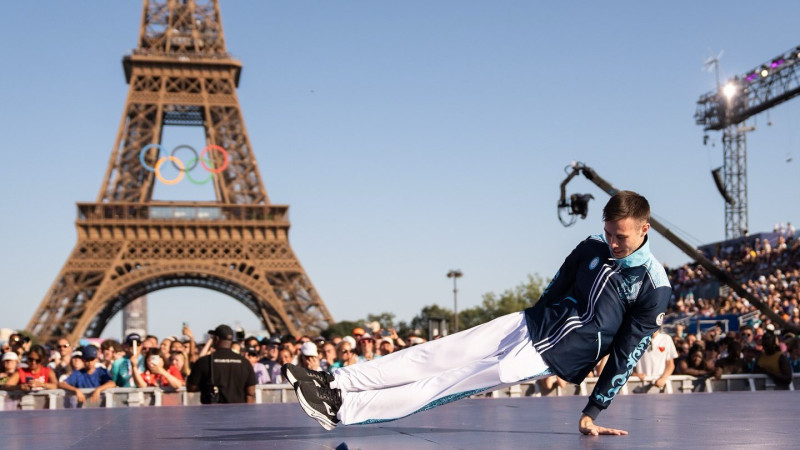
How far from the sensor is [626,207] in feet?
15.5

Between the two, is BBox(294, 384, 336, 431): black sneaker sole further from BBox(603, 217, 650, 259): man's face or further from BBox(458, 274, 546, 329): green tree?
BBox(458, 274, 546, 329): green tree

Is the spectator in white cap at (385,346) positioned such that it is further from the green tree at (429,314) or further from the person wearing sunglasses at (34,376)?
the green tree at (429,314)

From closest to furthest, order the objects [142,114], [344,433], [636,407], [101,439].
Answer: [101,439], [344,433], [636,407], [142,114]

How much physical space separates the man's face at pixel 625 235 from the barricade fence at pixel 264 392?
6733mm

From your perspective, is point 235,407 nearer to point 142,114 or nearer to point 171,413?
point 171,413

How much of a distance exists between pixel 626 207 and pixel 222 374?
609cm

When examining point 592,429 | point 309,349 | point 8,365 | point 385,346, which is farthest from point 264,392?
point 592,429

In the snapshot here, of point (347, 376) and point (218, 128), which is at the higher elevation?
point (218, 128)

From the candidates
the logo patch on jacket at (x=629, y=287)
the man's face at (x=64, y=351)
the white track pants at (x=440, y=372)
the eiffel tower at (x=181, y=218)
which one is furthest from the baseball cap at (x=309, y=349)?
the eiffel tower at (x=181, y=218)

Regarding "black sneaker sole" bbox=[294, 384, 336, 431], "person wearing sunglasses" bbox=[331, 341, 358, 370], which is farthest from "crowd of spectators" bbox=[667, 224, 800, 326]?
"black sneaker sole" bbox=[294, 384, 336, 431]

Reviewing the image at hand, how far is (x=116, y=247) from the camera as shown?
145ft

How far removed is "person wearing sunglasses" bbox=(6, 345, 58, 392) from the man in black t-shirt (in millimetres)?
2321

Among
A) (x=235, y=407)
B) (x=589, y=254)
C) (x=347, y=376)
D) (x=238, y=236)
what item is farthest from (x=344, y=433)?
(x=238, y=236)

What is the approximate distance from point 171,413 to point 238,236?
1496 inches
